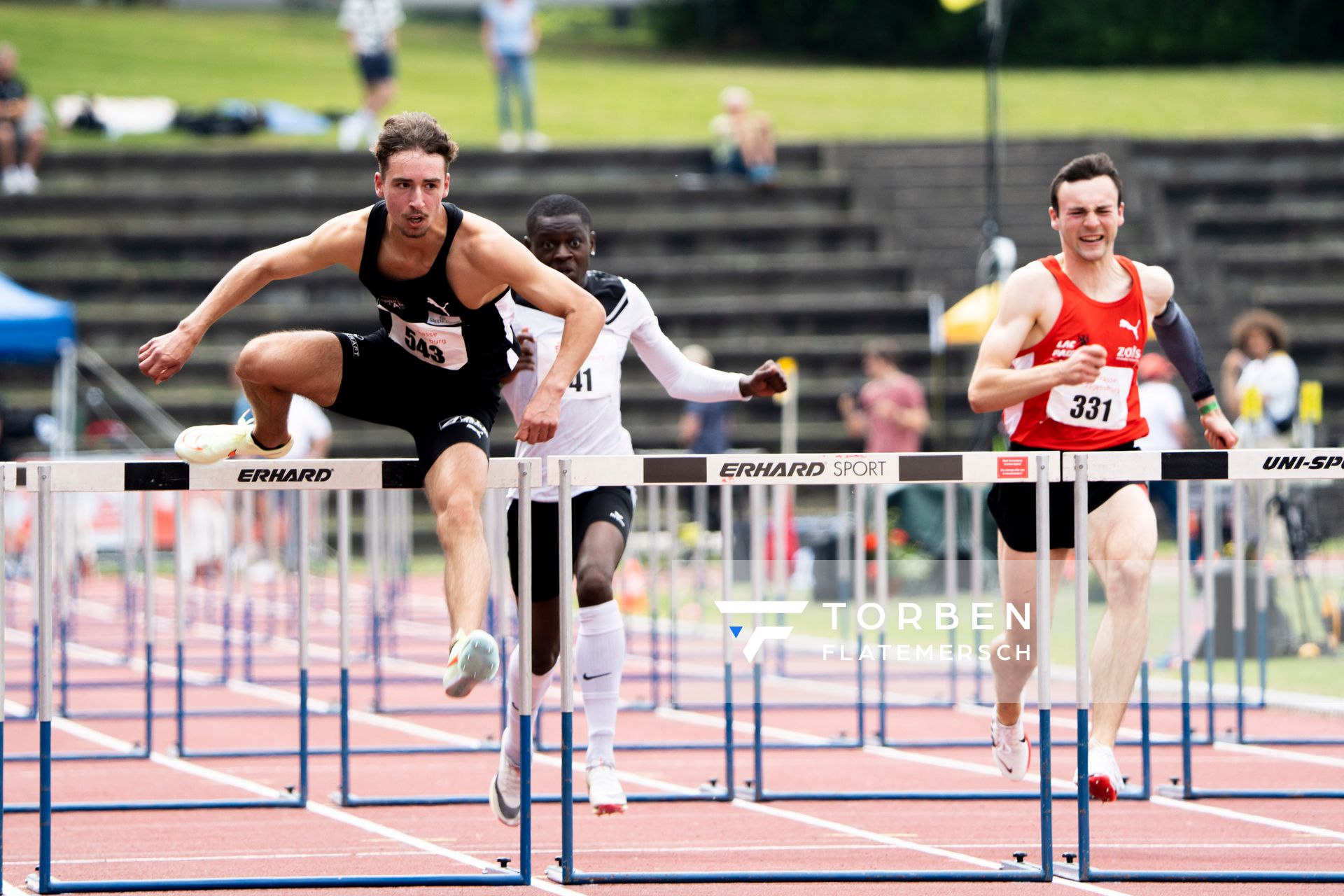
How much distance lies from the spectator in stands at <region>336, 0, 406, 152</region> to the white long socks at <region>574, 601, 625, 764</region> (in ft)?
68.4

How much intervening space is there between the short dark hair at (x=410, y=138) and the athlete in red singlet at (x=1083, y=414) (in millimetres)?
1895

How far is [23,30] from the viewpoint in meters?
42.7

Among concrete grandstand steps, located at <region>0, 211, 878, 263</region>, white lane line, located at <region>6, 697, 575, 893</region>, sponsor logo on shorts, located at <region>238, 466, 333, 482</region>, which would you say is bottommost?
white lane line, located at <region>6, 697, 575, 893</region>

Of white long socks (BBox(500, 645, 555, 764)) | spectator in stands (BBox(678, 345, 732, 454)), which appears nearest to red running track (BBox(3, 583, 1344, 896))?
white long socks (BBox(500, 645, 555, 764))

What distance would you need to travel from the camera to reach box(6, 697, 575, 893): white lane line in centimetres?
623

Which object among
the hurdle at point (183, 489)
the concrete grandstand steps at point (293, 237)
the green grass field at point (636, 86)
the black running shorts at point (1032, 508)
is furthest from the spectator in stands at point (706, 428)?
the green grass field at point (636, 86)

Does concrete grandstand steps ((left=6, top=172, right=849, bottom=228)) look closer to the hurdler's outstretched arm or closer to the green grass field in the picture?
the green grass field

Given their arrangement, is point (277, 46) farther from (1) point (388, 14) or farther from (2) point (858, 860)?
(2) point (858, 860)

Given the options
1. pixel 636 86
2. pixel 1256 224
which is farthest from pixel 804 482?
pixel 636 86

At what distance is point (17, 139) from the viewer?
23.7 meters

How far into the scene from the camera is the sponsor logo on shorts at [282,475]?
5656mm

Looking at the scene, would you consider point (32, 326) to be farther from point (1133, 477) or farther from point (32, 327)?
point (1133, 477)

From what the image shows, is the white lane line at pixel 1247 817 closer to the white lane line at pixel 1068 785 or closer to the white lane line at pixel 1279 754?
the white lane line at pixel 1068 785

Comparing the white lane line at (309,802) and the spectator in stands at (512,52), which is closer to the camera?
the white lane line at (309,802)
